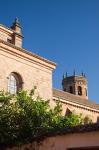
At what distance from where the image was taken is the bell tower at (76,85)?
49.9 meters

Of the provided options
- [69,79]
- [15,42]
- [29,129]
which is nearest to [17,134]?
[29,129]

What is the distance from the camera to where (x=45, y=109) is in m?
13.9

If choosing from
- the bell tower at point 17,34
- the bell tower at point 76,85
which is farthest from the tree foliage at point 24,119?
the bell tower at point 76,85

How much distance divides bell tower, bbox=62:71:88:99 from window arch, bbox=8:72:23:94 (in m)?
30.6

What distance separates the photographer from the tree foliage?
12.2m

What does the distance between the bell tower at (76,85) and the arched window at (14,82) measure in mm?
30564

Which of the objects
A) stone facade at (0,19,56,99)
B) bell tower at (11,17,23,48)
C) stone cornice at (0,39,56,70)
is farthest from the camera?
bell tower at (11,17,23,48)

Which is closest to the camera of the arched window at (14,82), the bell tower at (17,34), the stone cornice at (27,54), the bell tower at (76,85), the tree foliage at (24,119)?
the tree foliage at (24,119)

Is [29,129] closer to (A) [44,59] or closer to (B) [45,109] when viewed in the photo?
(B) [45,109]

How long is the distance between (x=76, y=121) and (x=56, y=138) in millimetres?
4460

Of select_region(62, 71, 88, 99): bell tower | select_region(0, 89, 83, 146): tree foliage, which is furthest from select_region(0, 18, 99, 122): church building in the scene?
select_region(62, 71, 88, 99): bell tower

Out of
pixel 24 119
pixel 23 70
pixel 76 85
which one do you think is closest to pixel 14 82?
pixel 23 70

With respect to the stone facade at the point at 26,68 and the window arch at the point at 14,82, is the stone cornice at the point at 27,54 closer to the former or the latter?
the stone facade at the point at 26,68

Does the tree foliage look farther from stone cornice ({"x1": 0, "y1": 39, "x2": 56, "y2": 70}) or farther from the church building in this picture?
stone cornice ({"x1": 0, "y1": 39, "x2": 56, "y2": 70})
